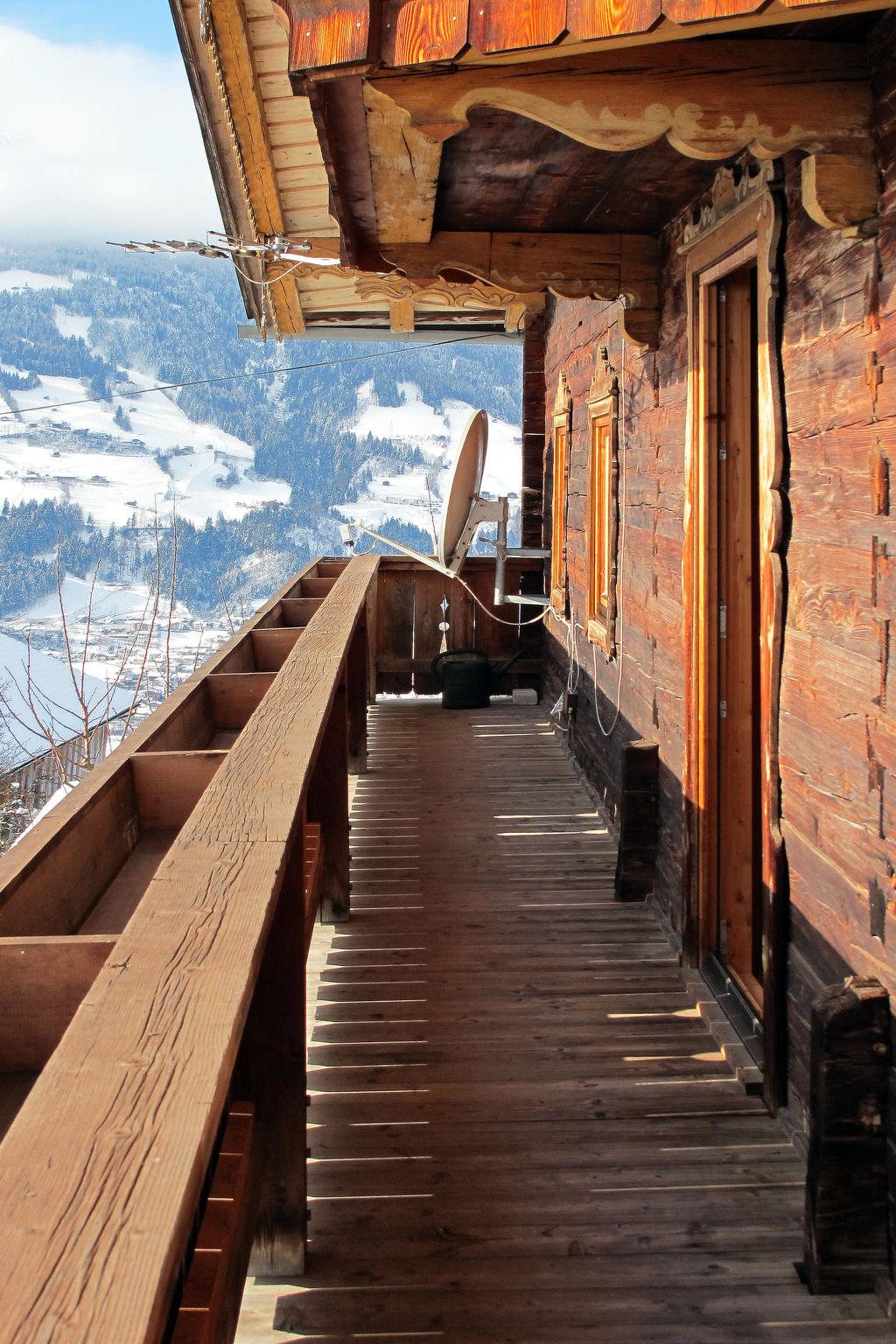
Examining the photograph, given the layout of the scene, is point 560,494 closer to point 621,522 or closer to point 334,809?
point 621,522

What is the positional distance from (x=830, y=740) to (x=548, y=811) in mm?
3607

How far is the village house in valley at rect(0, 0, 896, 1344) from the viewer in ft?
5.14

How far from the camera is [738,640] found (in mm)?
4066

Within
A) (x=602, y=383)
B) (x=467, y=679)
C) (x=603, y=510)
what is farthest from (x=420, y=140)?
(x=467, y=679)

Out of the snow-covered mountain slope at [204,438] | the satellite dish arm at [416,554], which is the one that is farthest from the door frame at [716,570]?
the snow-covered mountain slope at [204,438]

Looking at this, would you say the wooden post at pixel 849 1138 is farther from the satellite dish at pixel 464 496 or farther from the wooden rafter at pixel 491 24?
the satellite dish at pixel 464 496

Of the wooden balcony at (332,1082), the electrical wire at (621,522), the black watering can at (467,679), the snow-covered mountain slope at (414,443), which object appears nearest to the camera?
the wooden balcony at (332,1082)

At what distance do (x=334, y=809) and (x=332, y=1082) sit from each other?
1301 mm

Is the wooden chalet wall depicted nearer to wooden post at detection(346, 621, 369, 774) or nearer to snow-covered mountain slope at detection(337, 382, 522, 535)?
wooden post at detection(346, 621, 369, 774)

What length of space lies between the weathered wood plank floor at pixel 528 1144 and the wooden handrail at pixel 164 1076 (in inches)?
13.6

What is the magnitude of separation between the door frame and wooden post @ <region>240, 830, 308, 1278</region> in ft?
4.72

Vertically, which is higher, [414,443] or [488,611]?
[414,443]

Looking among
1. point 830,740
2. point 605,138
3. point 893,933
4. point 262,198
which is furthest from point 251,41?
point 893,933

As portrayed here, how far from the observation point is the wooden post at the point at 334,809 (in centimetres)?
450
